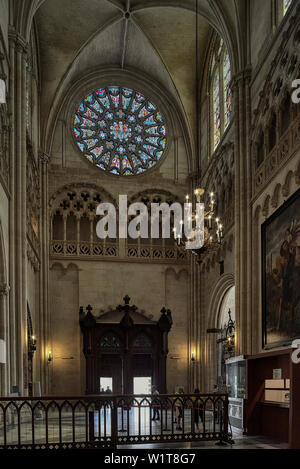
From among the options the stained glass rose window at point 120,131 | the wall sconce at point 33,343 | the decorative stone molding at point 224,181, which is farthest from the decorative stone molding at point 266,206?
the stained glass rose window at point 120,131

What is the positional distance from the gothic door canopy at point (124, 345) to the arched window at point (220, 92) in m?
8.18

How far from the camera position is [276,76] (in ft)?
49.2

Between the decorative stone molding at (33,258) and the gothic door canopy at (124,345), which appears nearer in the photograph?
the decorative stone molding at (33,258)

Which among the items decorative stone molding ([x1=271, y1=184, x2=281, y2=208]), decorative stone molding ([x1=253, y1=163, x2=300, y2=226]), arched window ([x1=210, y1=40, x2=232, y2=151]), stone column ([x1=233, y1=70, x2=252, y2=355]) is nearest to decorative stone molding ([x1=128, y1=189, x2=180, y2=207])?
arched window ([x1=210, y1=40, x2=232, y2=151])

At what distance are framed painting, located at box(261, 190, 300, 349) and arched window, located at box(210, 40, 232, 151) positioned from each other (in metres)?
7.30

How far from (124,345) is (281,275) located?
10323mm

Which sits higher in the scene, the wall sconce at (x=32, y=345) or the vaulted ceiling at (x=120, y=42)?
the vaulted ceiling at (x=120, y=42)

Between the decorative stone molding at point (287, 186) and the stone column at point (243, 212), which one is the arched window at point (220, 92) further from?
the decorative stone molding at point (287, 186)

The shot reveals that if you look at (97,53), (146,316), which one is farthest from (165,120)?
(146,316)

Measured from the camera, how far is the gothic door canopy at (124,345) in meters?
21.7

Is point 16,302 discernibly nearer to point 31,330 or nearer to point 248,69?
point 31,330

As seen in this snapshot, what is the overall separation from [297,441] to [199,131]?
18239 millimetres

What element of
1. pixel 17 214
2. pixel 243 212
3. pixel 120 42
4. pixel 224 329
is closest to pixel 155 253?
pixel 224 329

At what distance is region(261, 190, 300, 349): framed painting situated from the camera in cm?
1260
